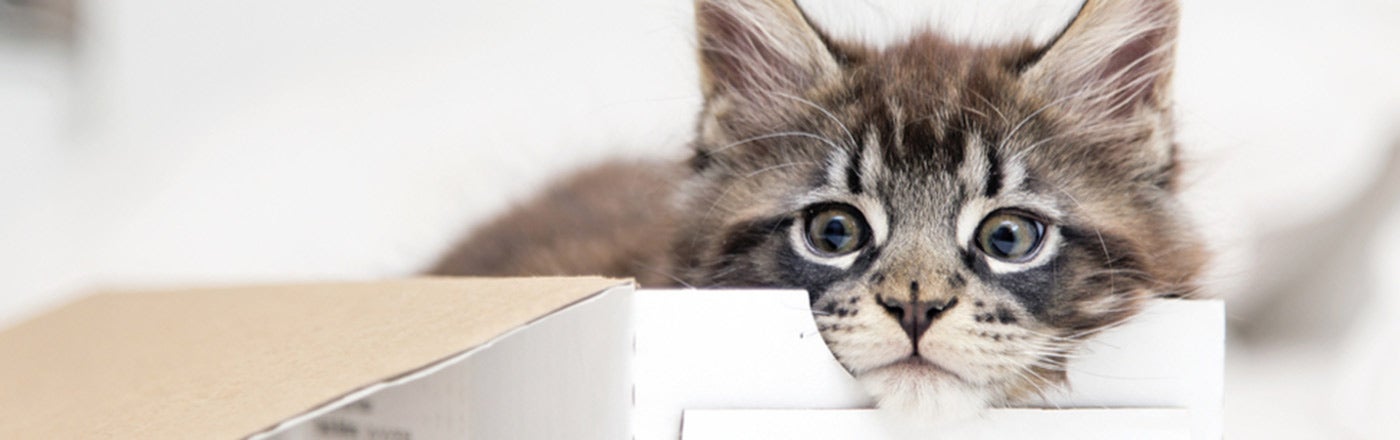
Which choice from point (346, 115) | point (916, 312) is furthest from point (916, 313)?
point (346, 115)

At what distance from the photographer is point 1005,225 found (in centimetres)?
98

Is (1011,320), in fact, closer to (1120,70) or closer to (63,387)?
(1120,70)

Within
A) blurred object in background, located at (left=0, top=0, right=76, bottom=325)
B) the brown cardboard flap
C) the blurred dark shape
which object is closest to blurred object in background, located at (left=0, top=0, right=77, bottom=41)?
blurred object in background, located at (left=0, top=0, right=76, bottom=325)

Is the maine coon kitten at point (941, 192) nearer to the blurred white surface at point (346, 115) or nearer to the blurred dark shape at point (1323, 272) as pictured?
the blurred white surface at point (346, 115)

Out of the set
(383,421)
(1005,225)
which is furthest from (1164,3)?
(383,421)

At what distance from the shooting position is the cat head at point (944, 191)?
2.96 feet

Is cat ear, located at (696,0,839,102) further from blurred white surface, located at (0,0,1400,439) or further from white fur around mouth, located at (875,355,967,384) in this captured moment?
blurred white surface, located at (0,0,1400,439)

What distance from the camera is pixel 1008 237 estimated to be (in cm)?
98

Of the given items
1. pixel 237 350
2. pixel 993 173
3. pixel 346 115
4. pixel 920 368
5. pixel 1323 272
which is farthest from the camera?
pixel 346 115

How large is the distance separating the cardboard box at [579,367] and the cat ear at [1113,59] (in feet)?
0.97

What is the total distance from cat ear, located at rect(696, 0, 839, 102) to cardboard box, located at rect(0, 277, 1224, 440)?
0.39 m

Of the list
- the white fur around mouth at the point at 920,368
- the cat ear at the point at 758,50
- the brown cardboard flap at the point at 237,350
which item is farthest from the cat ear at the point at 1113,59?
the brown cardboard flap at the point at 237,350

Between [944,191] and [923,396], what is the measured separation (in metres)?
0.21

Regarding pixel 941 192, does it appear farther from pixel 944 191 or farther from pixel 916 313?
pixel 916 313
